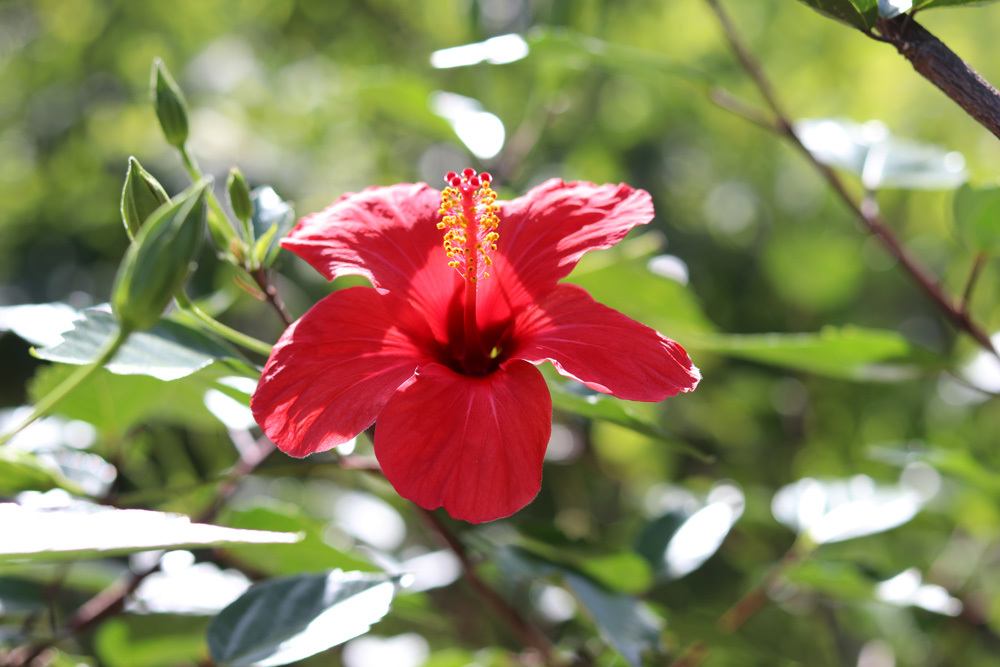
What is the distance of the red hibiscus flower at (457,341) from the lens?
63 cm

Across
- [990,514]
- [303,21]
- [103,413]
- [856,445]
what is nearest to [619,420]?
[103,413]

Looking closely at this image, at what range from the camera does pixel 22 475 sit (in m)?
0.77

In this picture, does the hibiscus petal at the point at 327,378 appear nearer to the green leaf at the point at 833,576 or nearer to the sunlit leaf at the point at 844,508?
the green leaf at the point at 833,576

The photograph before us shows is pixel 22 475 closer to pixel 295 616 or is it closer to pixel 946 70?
pixel 295 616

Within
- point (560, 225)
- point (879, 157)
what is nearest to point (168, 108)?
point (560, 225)

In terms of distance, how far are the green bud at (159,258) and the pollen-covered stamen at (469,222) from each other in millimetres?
245

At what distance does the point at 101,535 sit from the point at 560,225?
399 millimetres

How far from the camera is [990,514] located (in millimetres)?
1293

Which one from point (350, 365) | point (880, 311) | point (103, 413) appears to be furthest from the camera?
point (880, 311)

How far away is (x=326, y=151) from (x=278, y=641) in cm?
124

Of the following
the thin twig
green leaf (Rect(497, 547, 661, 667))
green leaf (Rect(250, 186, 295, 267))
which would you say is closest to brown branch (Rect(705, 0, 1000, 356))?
the thin twig

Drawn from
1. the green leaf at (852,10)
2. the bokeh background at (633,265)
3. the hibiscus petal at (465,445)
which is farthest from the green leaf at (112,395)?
the green leaf at (852,10)

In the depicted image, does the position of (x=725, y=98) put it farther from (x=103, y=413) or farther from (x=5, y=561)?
(x=5, y=561)

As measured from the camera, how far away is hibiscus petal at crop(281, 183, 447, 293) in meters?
0.72
